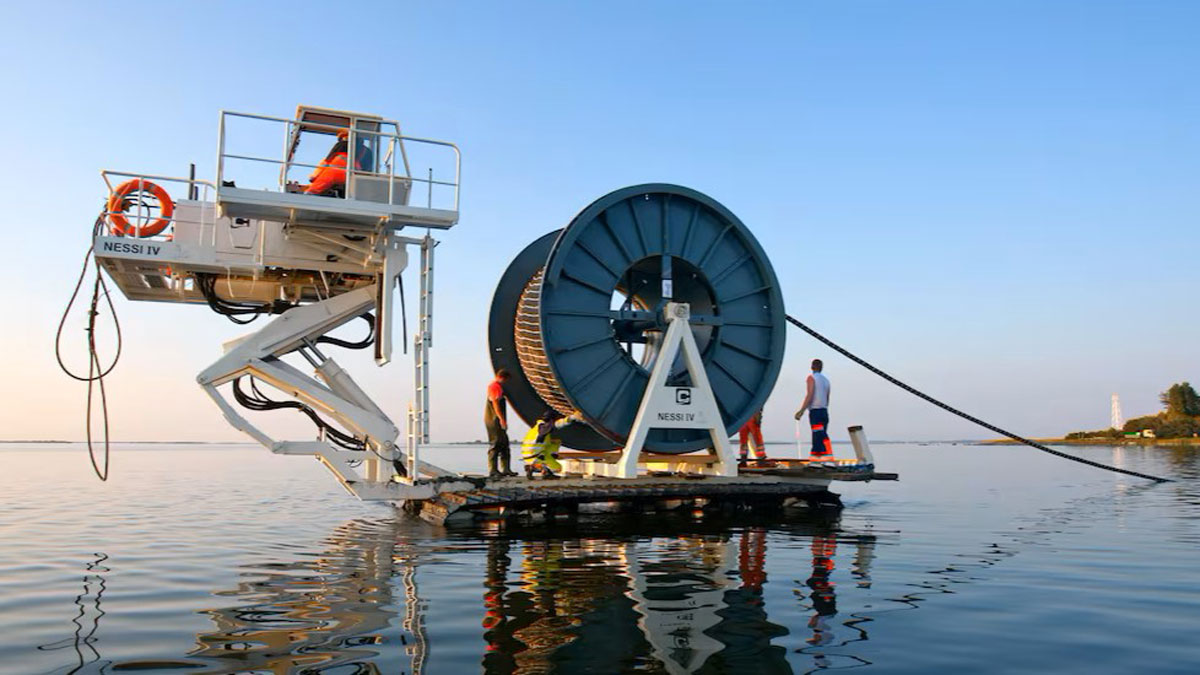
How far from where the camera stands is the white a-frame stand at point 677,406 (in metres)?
12.6

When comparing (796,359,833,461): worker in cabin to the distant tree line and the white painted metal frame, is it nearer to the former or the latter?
the white painted metal frame

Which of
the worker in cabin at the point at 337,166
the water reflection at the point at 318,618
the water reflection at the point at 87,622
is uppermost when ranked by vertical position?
the worker in cabin at the point at 337,166

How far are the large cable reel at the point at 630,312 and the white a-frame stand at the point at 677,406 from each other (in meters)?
0.48

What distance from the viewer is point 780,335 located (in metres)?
14.8

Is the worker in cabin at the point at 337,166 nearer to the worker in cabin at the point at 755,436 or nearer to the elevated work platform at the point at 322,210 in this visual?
the elevated work platform at the point at 322,210

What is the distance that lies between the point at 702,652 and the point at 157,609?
415cm

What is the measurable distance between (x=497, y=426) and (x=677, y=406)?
2744 millimetres

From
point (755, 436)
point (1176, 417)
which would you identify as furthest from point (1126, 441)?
point (755, 436)

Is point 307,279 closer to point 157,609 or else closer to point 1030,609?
point 157,609

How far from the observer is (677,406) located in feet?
42.0

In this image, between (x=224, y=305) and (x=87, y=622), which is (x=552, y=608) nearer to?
(x=87, y=622)

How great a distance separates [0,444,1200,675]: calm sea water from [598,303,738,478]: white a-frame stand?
94 cm

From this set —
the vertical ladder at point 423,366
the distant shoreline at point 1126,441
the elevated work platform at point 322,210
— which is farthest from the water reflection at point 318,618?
the distant shoreline at point 1126,441

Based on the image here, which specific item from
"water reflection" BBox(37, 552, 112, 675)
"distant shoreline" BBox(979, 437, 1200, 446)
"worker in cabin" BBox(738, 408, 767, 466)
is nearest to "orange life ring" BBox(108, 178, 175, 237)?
"water reflection" BBox(37, 552, 112, 675)
